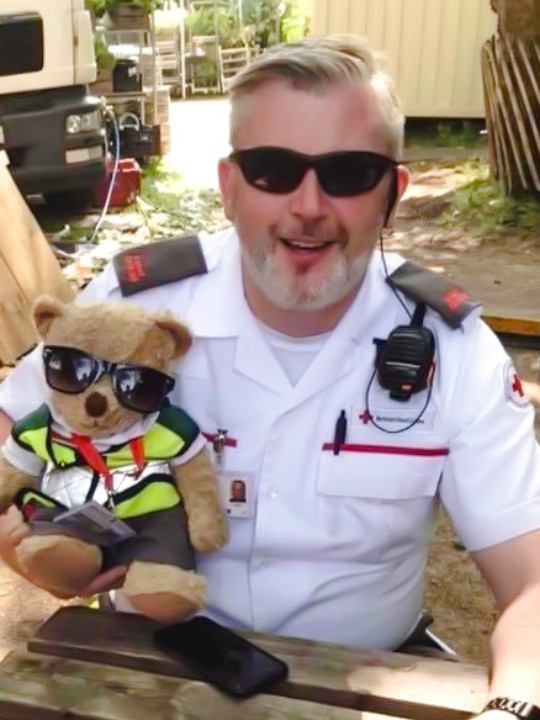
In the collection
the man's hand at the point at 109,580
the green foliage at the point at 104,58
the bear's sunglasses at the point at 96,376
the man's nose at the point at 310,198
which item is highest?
the man's nose at the point at 310,198

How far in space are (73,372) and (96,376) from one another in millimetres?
33

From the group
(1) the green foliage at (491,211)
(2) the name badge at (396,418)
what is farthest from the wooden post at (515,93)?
(2) the name badge at (396,418)

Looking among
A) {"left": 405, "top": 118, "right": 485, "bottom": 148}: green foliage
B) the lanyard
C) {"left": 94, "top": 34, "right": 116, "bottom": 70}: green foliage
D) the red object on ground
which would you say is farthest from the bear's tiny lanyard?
{"left": 405, "top": 118, "right": 485, "bottom": 148}: green foliage

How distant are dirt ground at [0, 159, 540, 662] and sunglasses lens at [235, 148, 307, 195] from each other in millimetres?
1710

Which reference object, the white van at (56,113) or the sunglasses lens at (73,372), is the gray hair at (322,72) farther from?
the white van at (56,113)

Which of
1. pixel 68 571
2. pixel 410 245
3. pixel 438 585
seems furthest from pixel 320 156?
pixel 410 245

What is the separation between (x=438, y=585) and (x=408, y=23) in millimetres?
8891

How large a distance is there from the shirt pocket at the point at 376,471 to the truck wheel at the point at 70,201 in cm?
614

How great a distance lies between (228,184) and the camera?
1.83m

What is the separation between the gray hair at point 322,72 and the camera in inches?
67.1

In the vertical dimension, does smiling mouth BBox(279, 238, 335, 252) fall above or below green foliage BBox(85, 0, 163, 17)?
above

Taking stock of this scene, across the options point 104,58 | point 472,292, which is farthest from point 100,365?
point 104,58

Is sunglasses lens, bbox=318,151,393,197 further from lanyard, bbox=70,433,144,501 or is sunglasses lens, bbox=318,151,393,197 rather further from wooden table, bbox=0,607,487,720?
wooden table, bbox=0,607,487,720

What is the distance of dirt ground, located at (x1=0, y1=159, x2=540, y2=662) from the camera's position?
3090 millimetres
